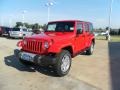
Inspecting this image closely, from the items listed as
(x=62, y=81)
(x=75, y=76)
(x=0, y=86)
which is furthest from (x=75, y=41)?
(x=0, y=86)

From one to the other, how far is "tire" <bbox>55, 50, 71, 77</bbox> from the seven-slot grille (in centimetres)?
77

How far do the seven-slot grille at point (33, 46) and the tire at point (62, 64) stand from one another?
0.77 metres

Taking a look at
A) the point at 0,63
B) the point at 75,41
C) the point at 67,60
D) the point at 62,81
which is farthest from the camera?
the point at 0,63

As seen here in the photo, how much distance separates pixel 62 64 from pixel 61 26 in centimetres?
235

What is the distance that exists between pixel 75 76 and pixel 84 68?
1.28m

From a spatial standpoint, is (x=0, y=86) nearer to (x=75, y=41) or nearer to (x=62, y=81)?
(x=62, y=81)

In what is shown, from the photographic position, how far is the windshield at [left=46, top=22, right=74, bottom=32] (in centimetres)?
896

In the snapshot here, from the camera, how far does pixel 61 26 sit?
30.5ft

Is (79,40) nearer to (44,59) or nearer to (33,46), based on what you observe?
(33,46)

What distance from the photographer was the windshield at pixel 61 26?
896cm

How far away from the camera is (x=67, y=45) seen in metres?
7.88

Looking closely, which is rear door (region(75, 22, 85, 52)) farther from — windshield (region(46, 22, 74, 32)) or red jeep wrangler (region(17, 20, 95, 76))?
windshield (region(46, 22, 74, 32))

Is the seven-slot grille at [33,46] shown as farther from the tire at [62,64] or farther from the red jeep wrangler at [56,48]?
the tire at [62,64]

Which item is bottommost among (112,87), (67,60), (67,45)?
(112,87)
